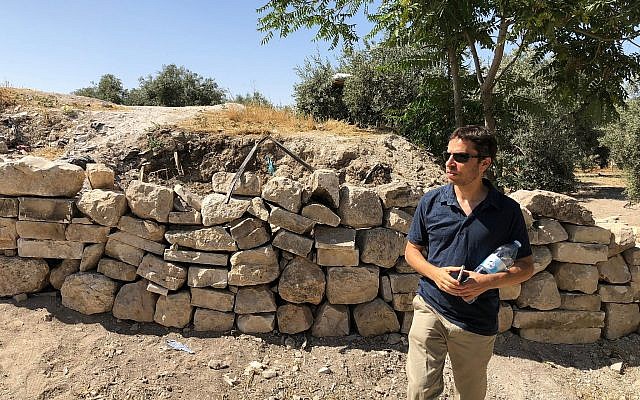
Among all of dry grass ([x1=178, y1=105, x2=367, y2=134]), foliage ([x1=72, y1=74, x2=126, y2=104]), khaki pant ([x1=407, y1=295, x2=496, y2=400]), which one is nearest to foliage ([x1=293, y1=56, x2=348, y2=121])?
dry grass ([x1=178, y1=105, x2=367, y2=134])

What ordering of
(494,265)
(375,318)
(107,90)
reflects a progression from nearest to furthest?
(494,265), (375,318), (107,90)

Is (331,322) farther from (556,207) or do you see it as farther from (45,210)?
(45,210)

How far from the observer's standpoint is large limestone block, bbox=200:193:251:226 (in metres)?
3.89

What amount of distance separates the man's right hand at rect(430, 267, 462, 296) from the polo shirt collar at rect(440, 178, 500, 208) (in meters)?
0.38

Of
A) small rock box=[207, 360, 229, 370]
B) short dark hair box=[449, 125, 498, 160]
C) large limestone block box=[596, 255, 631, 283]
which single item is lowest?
small rock box=[207, 360, 229, 370]

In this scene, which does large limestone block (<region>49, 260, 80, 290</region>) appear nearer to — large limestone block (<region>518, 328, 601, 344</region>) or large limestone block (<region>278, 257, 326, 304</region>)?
large limestone block (<region>278, 257, 326, 304</region>)

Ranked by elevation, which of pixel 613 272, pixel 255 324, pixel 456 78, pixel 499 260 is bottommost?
pixel 255 324

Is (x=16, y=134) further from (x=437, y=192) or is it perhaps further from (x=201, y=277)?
(x=437, y=192)

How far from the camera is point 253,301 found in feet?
13.1

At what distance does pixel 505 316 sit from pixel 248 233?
257 centimetres

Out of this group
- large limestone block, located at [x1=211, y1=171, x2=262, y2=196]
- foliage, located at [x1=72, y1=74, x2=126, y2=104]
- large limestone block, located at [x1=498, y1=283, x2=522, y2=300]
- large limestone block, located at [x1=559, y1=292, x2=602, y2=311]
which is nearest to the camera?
large limestone block, located at [x1=211, y1=171, x2=262, y2=196]

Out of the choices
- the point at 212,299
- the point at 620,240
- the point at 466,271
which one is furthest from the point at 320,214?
the point at 620,240

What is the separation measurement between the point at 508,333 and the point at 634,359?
3.79 feet

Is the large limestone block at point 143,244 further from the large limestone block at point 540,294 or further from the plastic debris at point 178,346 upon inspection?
the large limestone block at point 540,294
